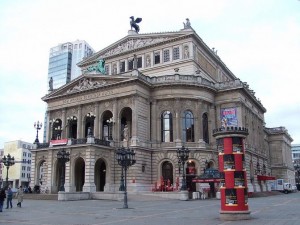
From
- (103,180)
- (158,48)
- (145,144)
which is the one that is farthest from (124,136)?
(158,48)

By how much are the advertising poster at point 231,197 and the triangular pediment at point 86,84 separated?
3456 cm

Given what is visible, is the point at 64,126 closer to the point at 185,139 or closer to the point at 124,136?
the point at 124,136

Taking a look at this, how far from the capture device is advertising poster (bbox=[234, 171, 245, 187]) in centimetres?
2070

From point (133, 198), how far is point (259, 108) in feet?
135

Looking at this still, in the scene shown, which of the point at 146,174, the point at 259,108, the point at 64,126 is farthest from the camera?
the point at 259,108

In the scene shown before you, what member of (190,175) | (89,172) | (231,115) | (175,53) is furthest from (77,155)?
(175,53)

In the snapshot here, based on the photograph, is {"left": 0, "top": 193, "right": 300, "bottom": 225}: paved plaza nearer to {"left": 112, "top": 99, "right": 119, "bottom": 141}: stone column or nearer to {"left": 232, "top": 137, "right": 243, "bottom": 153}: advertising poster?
{"left": 232, "top": 137, "right": 243, "bottom": 153}: advertising poster

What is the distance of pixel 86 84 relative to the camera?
57844 millimetres

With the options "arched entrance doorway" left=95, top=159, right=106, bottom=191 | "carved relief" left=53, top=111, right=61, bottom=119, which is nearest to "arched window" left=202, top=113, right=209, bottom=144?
"arched entrance doorway" left=95, top=159, right=106, bottom=191

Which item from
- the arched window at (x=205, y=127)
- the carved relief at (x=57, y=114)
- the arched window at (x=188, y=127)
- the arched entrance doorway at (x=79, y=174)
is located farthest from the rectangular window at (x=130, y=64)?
the arched entrance doorway at (x=79, y=174)

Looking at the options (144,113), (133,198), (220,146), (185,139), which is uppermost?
(144,113)

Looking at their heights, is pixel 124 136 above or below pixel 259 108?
below

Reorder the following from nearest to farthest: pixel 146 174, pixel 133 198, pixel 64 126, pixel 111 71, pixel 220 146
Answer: pixel 220 146 < pixel 133 198 < pixel 146 174 < pixel 64 126 < pixel 111 71

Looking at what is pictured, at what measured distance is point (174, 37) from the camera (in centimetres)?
6253
